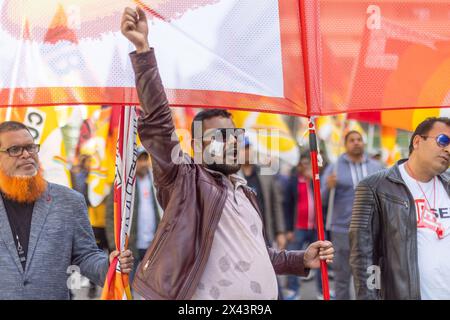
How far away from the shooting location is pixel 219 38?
4.76m

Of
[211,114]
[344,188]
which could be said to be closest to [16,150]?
[211,114]

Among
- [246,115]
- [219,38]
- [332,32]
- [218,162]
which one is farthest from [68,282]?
[246,115]

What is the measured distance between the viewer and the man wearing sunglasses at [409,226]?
5.50 m

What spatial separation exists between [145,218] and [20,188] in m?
4.49

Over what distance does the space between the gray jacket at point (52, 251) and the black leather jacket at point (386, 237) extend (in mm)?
1697

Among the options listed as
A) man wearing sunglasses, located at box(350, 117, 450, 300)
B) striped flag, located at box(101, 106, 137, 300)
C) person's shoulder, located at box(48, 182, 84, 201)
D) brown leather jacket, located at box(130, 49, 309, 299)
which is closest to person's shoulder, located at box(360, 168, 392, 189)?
man wearing sunglasses, located at box(350, 117, 450, 300)

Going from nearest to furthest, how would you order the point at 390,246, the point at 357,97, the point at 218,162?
the point at 218,162 < the point at 357,97 < the point at 390,246

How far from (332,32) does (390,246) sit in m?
1.53

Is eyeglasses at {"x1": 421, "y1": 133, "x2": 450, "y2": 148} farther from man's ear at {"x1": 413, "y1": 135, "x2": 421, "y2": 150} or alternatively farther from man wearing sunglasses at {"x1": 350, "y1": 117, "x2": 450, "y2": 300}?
man's ear at {"x1": 413, "y1": 135, "x2": 421, "y2": 150}

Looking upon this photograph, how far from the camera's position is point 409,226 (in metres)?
5.56

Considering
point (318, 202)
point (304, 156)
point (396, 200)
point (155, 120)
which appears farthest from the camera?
point (304, 156)

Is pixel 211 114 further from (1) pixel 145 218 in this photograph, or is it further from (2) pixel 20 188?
(1) pixel 145 218

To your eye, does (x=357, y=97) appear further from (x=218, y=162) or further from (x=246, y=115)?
(x=246, y=115)

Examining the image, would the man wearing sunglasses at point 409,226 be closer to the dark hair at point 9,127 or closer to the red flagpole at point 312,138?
the red flagpole at point 312,138
